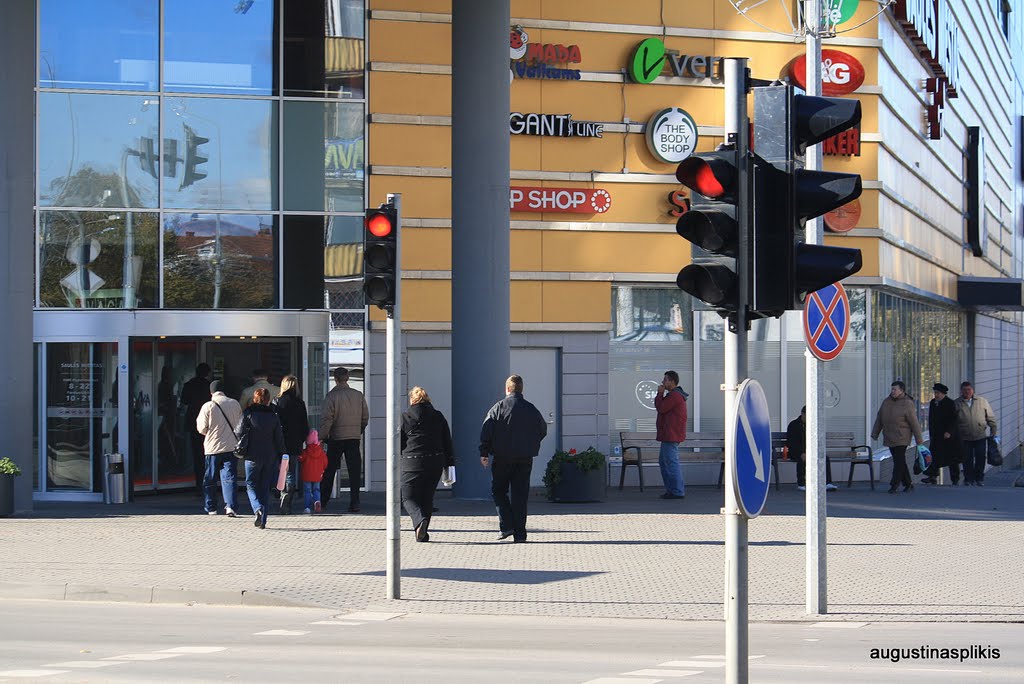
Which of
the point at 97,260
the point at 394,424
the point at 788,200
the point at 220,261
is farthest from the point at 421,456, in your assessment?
the point at 788,200

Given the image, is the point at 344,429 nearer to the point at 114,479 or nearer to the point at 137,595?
the point at 114,479

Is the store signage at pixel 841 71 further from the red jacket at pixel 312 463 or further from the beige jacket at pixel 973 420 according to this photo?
the red jacket at pixel 312 463

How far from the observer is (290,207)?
20781 mm

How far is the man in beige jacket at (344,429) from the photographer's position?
17828 mm

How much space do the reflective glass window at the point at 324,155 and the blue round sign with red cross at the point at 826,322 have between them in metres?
10.9

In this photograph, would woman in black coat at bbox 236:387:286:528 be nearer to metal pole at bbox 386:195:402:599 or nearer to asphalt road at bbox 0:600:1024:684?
asphalt road at bbox 0:600:1024:684

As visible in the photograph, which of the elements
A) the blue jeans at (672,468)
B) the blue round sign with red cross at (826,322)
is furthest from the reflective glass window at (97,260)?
the blue round sign with red cross at (826,322)

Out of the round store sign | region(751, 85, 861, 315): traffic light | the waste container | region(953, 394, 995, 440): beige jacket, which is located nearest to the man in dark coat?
region(953, 394, 995, 440): beige jacket

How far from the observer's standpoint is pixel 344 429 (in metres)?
17.9

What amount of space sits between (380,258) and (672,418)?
9.17 m

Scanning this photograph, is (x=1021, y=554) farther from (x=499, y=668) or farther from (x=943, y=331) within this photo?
(x=943, y=331)

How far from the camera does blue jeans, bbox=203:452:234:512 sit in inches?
675

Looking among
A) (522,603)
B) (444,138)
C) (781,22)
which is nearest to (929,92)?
(781,22)

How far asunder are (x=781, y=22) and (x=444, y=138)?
615 centimetres
